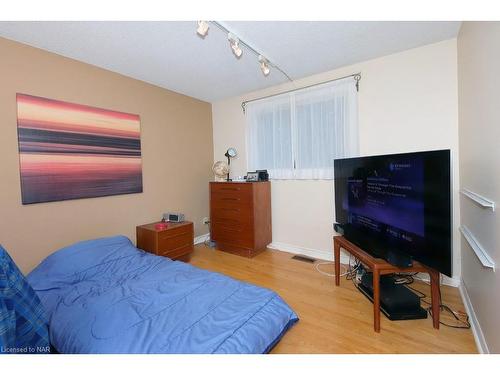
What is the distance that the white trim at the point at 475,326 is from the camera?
4.43ft

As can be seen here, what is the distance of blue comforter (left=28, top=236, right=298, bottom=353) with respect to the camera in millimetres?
1182

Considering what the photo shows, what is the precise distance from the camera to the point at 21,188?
1.99 m

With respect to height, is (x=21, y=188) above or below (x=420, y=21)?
below

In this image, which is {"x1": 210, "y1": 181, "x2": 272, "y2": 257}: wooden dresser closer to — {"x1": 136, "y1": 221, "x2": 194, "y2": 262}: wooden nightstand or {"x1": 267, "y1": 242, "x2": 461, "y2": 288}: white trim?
{"x1": 267, "y1": 242, "x2": 461, "y2": 288}: white trim

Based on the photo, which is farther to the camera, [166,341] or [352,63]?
[352,63]

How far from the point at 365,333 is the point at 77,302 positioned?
201 centimetres

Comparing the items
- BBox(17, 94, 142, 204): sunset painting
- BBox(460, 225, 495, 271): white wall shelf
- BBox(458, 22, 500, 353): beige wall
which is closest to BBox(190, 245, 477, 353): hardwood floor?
BBox(458, 22, 500, 353): beige wall

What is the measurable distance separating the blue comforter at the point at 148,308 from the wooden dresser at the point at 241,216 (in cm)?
115

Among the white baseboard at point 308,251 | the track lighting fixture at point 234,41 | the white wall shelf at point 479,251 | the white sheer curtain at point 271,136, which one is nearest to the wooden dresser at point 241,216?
the white baseboard at point 308,251

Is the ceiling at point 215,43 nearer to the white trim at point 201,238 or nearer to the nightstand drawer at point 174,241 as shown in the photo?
the nightstand drawer at point 174,241
